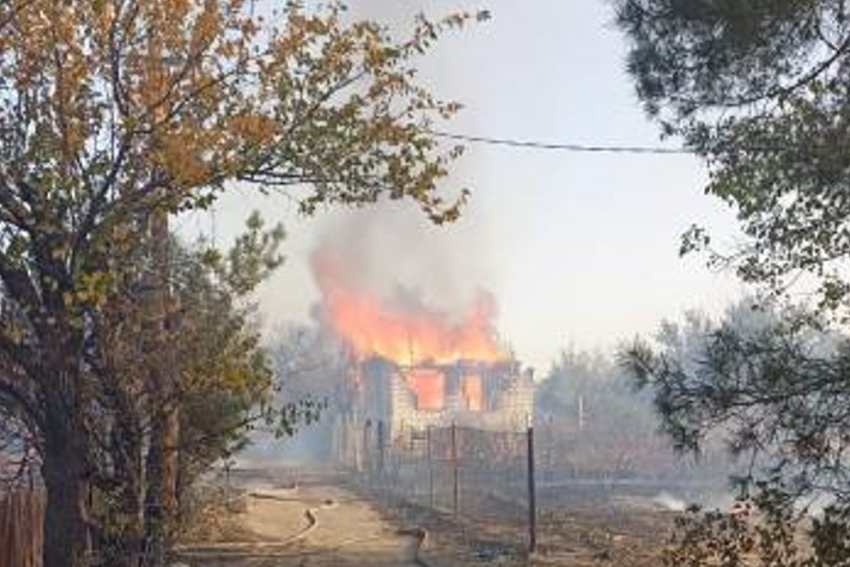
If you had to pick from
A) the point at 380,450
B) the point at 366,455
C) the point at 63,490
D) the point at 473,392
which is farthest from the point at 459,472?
the point at 63,490

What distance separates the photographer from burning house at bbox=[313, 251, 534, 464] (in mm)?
55844

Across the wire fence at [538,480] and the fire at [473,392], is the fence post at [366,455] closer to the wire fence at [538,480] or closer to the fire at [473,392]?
the wire fence at [538,480]

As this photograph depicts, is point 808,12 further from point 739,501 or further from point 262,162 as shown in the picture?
point 262,162

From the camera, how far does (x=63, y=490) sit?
29.1ft

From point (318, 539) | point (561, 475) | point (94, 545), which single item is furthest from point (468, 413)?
point (94, 545)

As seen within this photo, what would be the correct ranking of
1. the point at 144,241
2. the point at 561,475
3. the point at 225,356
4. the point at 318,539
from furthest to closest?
1. the point at 561,475
2. the point at 318,539
3. the point at 144,241
4. the point at 225,356

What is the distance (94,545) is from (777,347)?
20.0ft

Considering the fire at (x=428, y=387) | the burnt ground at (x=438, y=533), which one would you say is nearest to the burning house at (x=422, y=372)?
the fire at (x=428, y=387)

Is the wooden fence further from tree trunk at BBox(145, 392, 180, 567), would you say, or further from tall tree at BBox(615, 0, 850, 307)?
tall tree at BBox(615, 0, 850, 307)

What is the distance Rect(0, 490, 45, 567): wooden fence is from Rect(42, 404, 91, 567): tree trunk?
1.19m

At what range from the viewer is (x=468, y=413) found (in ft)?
188

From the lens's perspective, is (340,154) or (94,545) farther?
(94,545)

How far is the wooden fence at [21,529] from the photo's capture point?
32.6 feet

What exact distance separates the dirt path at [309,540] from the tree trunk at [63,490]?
6.73 m
